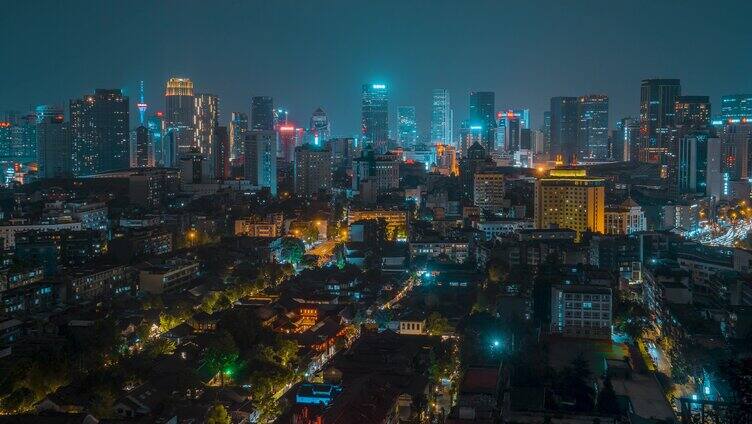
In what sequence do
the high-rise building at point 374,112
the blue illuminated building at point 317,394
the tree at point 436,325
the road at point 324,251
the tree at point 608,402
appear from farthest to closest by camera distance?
the high-rise building at point 374,112, the road at point 324,251, the tree at point 436,325, the blue illuminated building at point 317,394, the tree at point 608,402

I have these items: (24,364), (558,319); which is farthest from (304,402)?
(558,319)

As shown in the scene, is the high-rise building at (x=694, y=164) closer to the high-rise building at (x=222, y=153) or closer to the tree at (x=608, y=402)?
the high-rise building at (x=222, y=153)

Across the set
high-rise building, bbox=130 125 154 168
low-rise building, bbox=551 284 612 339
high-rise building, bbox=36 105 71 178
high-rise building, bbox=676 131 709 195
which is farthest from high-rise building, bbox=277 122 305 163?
low-rise building, bbox=551 284 612 339

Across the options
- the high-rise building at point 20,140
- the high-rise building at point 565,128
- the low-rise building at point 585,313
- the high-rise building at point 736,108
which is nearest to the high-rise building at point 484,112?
the high-rise building at point 565,128

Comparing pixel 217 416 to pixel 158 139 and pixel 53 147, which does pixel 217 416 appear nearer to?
Answer: pixel 53 147

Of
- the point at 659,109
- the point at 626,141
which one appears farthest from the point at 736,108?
the point at 626,141

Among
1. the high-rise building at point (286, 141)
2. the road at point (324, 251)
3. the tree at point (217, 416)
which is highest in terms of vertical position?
the high-rise building at point (286, 141)

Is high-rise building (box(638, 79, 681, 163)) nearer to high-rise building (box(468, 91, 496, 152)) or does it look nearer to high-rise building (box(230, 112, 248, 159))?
high-rise building (box(468, 91, 496, 152))
